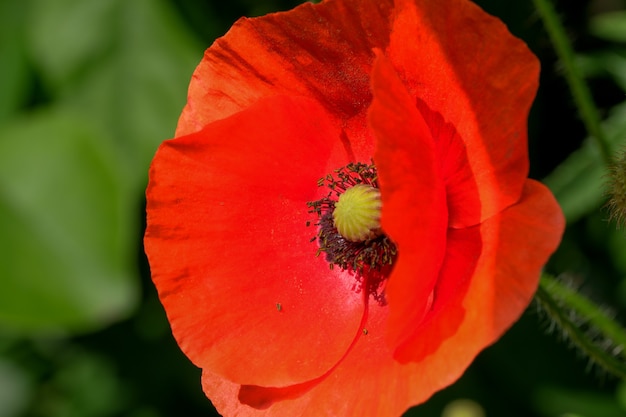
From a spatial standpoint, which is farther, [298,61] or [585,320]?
[585,320]

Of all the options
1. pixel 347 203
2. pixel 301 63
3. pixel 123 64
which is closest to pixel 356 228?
pixel 347 203

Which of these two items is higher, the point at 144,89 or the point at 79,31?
the point at 79,31

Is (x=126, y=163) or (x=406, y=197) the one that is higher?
(x=406, y=197)

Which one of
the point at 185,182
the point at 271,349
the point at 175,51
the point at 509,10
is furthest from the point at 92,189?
the point at 509,10

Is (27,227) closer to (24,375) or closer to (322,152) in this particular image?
(24,375)

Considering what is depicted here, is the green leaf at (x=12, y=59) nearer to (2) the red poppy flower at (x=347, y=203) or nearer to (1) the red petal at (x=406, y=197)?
(2) the red poppy flower at (x=347, y=203)

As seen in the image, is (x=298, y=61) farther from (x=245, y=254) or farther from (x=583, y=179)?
(x=583, y=179)

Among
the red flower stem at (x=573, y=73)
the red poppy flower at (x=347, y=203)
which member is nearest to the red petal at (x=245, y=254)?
the red poppy flower at (x=347, y=203)
